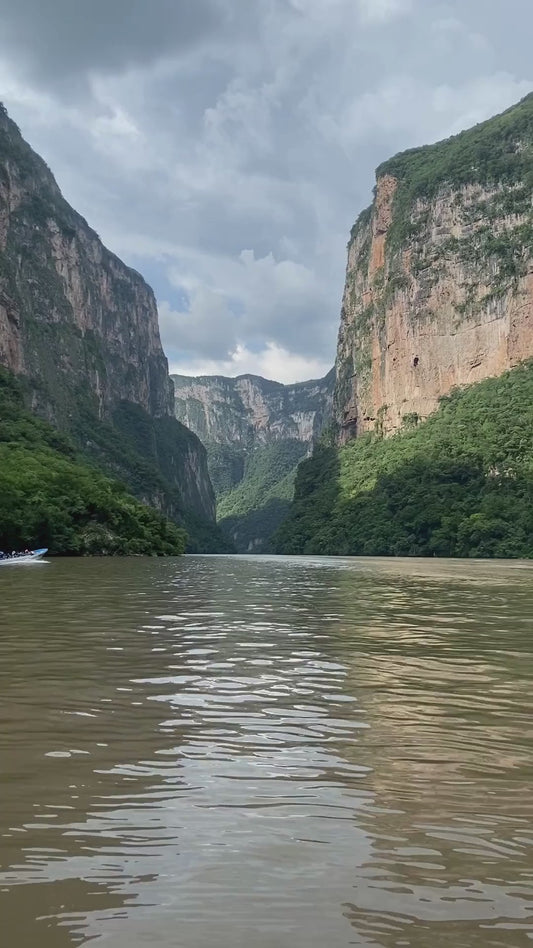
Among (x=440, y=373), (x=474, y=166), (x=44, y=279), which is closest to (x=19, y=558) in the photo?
(x=440, y=373)

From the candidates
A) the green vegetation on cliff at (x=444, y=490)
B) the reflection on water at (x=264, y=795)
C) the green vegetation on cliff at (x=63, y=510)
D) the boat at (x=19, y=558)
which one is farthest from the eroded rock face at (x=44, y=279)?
the reflection on water at (x=264, y=795)

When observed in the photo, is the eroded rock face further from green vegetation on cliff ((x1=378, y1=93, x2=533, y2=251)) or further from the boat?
the boat

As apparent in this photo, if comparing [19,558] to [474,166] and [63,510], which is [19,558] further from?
[474,166]

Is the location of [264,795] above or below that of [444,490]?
below

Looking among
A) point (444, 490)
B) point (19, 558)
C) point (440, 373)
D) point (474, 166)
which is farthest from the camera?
point (474, 166)

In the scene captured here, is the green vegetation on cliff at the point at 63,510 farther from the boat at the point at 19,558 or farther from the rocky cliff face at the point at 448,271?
the rocky cliff face at the point at 448,271

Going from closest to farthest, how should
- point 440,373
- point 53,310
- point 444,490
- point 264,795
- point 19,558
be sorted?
1. point 264,795
2. point 19,558
3. point 444,490
4. point 440,373
5. point 53,310
